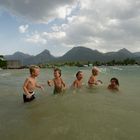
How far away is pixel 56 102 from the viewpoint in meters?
8.99

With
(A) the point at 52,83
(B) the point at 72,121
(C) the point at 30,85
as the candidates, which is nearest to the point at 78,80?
(A) the point at 52,83

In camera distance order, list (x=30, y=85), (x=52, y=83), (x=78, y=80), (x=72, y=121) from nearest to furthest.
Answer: (x=72, y=121), (x=30, y=85), (x=52, y=83), (x=78, y=80)

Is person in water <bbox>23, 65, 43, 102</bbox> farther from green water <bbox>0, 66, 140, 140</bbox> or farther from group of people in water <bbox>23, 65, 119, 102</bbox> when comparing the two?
green water <bbox>0, 66, 140, 140</bbox>

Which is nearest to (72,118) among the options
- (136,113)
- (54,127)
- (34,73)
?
(54,127)

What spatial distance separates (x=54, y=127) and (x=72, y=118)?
84 cm

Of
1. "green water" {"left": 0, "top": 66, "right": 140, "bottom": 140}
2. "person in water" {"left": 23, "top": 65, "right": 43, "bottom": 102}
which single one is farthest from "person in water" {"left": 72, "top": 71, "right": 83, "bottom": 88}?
"green water" {"left": 0, "top": 66, "right": 140, "bottom": 140}

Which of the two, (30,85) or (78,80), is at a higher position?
(30,85)

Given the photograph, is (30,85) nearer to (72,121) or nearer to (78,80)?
(78,80)

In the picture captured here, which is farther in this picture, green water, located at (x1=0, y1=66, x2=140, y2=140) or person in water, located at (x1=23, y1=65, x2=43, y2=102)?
person in water, located at (x1=23, y1=65, x2=43, y2=102)

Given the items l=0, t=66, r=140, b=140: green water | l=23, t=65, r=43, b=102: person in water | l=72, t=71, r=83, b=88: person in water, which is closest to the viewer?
l=0, t=66, r=140, b=140: green water

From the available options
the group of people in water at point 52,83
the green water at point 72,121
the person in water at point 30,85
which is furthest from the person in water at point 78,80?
the green water at point 72,121

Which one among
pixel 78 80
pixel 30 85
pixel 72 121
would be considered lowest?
pixel 72 121

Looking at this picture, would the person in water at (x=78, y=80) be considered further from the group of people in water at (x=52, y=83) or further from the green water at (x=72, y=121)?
the green water at (x=72, y=121)

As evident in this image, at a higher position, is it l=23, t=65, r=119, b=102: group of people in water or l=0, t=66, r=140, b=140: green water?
l=23, t=65, r=119, b=102: group of people in water
